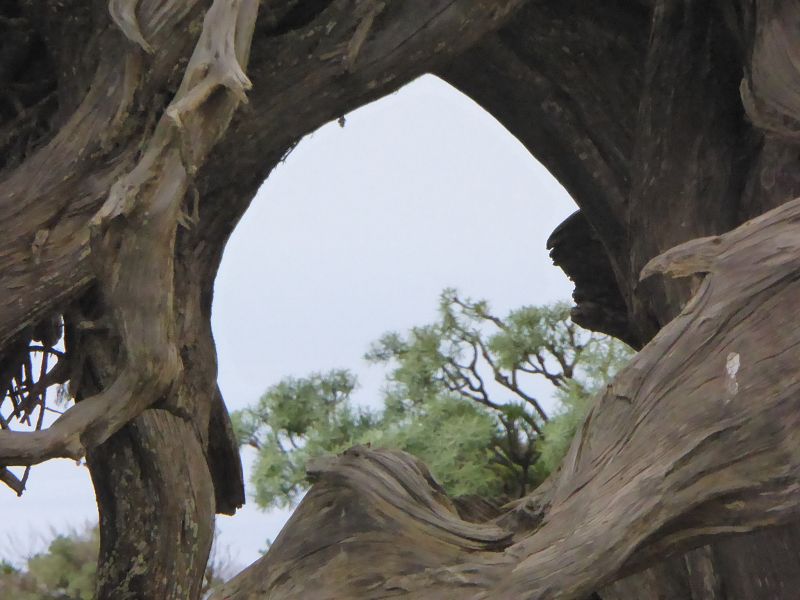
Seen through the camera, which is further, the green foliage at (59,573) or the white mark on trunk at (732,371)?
the green foliage at (59,573)

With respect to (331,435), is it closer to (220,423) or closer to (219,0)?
(220,423)

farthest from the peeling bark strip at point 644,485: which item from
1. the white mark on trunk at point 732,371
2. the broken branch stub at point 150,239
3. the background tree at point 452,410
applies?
the background tree at point 452,410

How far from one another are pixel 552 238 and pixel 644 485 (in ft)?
3.81

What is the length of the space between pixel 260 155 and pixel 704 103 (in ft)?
2.21

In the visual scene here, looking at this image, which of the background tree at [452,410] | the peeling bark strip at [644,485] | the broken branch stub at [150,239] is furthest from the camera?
the background tree at [452,410]

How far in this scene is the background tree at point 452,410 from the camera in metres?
3.81

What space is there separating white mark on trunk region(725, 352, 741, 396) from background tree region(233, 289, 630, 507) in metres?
2.49

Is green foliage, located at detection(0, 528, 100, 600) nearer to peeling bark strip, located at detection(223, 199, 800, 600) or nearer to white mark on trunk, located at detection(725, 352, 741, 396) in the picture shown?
peeling bark strip, located at detection(223, 199, 800, 600)

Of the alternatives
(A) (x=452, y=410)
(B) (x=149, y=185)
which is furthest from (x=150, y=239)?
(A) (x=452, y=410)

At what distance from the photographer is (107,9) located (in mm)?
1533

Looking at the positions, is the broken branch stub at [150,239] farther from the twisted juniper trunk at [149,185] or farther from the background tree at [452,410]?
the background tree at [452,410]

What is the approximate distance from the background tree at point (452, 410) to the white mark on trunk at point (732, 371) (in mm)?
2487

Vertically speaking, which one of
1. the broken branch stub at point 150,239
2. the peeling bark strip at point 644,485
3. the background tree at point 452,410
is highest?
the background tree at point 452,410

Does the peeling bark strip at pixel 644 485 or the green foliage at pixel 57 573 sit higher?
the green foliage at pixel 57 573
